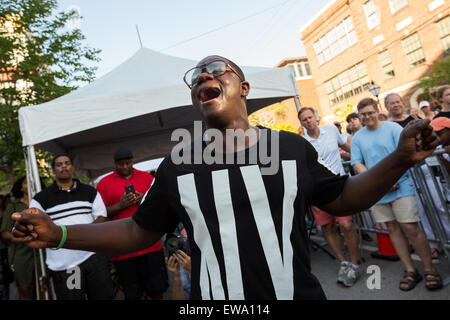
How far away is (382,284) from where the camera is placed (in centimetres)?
355

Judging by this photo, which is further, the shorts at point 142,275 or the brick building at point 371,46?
the brick building at point 371,46

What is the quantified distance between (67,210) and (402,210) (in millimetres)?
3613

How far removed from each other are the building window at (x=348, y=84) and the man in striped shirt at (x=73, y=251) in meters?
25.7

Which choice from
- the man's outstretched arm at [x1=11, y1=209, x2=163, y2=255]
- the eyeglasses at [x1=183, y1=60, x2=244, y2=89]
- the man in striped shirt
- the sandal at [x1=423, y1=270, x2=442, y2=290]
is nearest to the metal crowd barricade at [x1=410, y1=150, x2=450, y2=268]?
the sandal at [x1=423, y1=270, x2=442, y2=290]

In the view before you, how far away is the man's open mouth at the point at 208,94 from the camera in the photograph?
1482mm

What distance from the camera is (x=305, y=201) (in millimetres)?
1364

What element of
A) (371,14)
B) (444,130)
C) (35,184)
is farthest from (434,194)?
(371,14)

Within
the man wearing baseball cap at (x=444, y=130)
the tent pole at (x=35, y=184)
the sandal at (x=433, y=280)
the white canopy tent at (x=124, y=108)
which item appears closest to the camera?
the man wearing baseball cap at (x=444, y=130)

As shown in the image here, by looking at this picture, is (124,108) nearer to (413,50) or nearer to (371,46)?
(413,50)

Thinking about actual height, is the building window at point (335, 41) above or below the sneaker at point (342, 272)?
above

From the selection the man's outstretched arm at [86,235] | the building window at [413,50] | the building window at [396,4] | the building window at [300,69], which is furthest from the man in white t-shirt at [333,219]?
the building window at [300,69]

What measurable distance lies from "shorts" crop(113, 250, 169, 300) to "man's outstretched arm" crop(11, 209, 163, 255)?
2458 mm

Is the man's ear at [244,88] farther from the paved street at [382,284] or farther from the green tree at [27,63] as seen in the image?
the green tree at [27,63]
